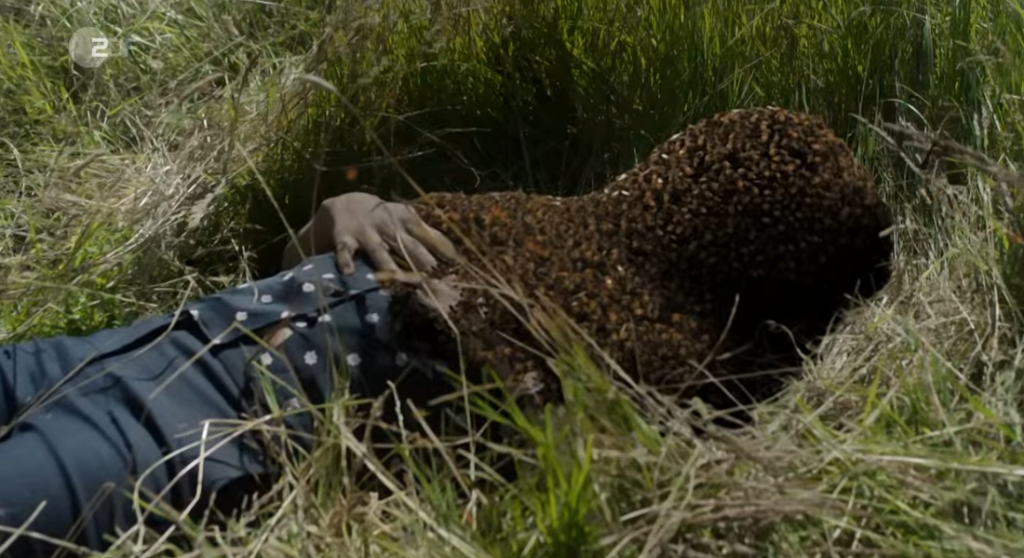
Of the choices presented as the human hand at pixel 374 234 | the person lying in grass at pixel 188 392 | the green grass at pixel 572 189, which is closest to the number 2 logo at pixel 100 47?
the green grass at pixel 572 189

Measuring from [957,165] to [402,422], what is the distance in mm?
1197

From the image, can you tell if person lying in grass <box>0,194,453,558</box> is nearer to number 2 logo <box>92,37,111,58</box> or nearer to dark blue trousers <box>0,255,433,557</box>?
dark blue trousers <box>0,255,433,557</box>

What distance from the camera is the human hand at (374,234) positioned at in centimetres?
220

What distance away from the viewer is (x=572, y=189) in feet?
9.78

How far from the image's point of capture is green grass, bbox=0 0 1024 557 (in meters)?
1.75

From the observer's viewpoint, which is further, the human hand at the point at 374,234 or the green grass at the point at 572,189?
the human hand at the point at 374,234

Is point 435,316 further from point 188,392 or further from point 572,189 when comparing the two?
point 572,189

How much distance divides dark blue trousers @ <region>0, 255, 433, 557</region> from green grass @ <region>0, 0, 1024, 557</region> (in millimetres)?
85

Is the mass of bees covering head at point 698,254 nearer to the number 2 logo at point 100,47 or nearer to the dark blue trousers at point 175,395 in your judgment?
the dark blue trousers at point 175,395

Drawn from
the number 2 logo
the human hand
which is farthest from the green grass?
the human hand

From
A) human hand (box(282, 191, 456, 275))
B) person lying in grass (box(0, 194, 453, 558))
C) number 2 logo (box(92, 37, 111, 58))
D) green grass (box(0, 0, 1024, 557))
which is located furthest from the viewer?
number 2 logo (box(92, 37, 111, 58))

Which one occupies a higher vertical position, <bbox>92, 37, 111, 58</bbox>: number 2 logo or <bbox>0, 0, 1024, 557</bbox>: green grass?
<bbox>92, 37, 111, 58</bbox>: number 2 logo

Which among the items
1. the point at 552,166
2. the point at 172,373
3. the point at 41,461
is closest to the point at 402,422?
the point at 172,373

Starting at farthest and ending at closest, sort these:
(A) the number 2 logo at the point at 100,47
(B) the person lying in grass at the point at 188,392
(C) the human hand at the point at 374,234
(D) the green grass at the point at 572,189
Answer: (A) the number 2 logo at the point at 100,47, (C) the human hand at the point at 374,234, (B) the person lying in grass at the point at 188,392, (D) the green grass at the point at 572,189
